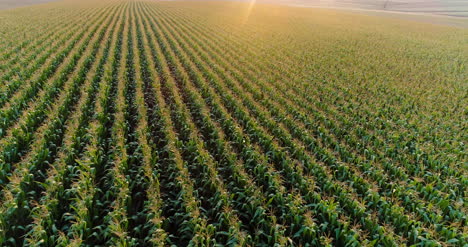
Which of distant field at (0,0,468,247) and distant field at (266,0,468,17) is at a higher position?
distant field at (266,0,468,17)

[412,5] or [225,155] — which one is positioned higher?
[412,5]

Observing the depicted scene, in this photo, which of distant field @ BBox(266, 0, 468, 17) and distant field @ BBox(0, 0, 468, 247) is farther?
distant field @ BBox(266, 0, 468, 17)

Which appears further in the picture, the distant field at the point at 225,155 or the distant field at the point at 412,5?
the distant field at the point at 412,5

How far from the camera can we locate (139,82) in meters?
10.0

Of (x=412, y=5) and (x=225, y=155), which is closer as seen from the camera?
(x=225, y=155)

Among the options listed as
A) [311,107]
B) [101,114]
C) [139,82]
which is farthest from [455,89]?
[101,114]

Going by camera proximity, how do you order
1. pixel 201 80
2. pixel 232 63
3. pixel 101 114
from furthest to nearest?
pixel 232 63, pixel 201 80, pixel 101 114

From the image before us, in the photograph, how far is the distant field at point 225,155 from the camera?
13.7 feet

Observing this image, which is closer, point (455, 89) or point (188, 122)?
point (188, 122)

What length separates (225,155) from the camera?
6012 millimetres

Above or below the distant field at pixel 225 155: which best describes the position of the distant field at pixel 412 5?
above

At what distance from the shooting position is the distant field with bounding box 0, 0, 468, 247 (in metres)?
4.16

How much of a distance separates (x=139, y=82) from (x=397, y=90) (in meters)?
10.6

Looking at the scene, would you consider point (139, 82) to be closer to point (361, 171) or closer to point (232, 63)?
point (232, 63)
